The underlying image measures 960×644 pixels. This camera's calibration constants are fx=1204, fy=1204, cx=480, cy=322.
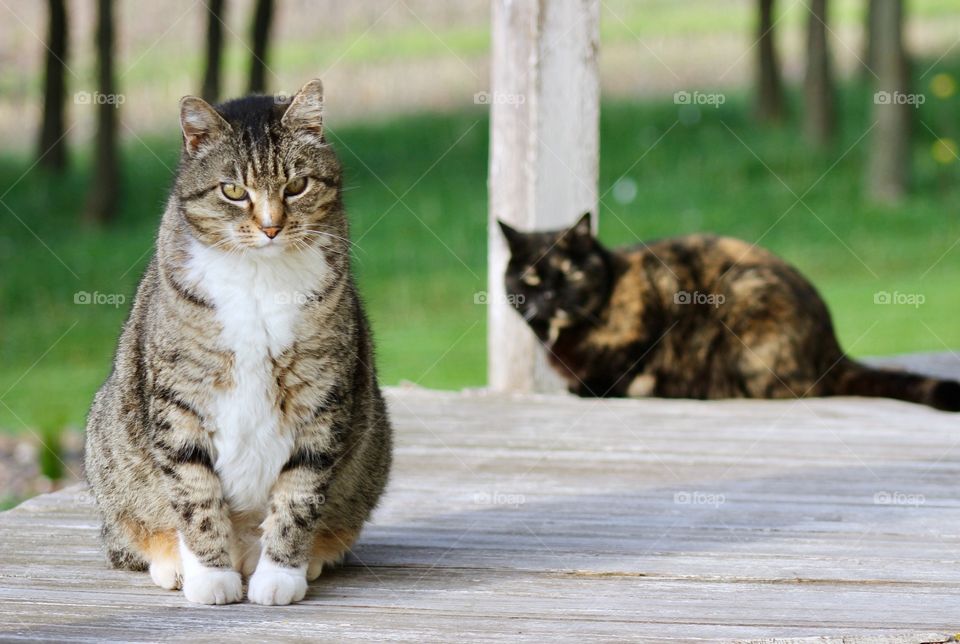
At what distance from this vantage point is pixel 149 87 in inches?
533

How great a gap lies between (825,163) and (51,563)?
33.7ft

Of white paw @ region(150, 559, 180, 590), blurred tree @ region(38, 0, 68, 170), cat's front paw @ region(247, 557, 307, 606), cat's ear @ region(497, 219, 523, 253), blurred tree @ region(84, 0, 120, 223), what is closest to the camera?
cat's front paw @ region(247, 557, 307, 606)

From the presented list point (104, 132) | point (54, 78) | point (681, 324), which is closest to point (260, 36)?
point (104, 132)

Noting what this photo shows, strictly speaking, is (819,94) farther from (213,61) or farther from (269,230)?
(269,230)

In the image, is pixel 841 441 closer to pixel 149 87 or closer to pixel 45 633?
pixel 45 633

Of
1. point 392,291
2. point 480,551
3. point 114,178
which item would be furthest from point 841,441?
point 114,178

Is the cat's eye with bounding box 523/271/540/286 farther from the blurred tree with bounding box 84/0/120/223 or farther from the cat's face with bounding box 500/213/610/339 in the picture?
the blurred tree with bounding box 84/0/120/223

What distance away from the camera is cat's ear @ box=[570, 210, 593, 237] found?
4781 mm

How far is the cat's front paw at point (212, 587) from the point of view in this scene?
251 centimetres

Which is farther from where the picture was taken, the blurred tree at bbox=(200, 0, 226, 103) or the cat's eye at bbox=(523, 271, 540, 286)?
the blurred tree at bbox=(200, 0, 226, 103)

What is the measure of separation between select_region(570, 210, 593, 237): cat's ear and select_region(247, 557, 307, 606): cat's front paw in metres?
2.51

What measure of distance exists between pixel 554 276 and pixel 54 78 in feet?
25.3

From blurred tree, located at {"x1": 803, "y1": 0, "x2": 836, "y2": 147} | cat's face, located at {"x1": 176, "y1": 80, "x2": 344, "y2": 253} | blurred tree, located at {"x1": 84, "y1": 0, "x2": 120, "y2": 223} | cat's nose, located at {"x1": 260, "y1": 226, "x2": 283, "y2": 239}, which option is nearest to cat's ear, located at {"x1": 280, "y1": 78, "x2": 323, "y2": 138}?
cat's face, located at {"x1": 176, "y1": 80, "x2": 344, "y2": 253}

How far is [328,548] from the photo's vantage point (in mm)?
2742
